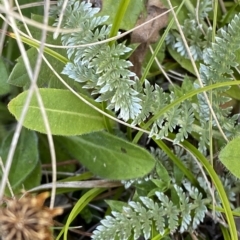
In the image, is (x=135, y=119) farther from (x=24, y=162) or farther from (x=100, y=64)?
(x=24, y=162)

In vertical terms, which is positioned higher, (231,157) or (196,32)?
(196,32)

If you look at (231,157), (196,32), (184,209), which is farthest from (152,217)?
(196,32)

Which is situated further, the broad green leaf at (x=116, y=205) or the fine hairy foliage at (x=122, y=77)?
the broad green leaf at (x=116, y=205)

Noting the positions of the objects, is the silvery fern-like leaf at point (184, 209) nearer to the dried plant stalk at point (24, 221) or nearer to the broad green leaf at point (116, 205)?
the broad green leaf at point (116, 205)

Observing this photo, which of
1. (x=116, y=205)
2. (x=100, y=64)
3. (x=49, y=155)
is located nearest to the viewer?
(x=100, y=64)

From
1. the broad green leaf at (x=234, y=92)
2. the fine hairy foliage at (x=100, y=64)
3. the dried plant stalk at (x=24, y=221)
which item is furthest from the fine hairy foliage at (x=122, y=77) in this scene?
the dried plant stalk at (x=24, y=221)
